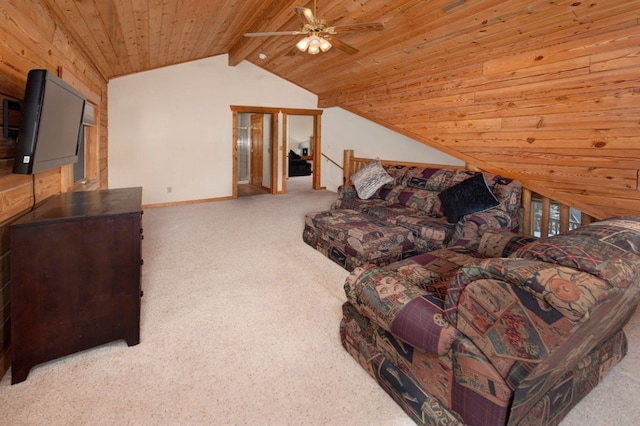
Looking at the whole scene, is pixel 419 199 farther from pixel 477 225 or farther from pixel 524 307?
pixel 524 307

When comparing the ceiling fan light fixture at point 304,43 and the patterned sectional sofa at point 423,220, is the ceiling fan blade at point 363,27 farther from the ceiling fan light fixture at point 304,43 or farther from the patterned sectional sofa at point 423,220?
the patterned sectional sofa at point 423,220

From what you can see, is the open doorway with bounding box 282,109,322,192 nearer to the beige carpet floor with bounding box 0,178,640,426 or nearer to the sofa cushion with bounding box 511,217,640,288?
the beige carpet floor with bounding box 0,178,640,426

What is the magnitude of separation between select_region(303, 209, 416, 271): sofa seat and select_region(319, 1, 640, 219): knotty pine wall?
140 cm

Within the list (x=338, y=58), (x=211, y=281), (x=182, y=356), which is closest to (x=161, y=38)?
(x=338, y=58)

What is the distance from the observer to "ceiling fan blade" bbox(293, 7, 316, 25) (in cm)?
291

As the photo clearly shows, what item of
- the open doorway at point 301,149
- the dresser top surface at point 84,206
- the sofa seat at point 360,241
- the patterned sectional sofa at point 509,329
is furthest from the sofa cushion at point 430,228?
the open doorway at point 301,149

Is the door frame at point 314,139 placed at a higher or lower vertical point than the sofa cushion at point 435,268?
higher

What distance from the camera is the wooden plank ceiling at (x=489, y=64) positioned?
2.36 metres

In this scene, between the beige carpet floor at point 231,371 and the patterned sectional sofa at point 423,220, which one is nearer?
the beige carpet floor at point 231,371

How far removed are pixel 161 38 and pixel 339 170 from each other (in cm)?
455

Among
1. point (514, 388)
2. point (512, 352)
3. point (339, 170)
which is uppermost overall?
point (339, 170)

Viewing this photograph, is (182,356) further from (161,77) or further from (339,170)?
(339,170)

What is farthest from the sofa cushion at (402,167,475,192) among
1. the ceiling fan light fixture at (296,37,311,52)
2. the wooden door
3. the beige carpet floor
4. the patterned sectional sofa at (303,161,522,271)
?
the wooden door

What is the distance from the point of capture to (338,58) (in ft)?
16.2
